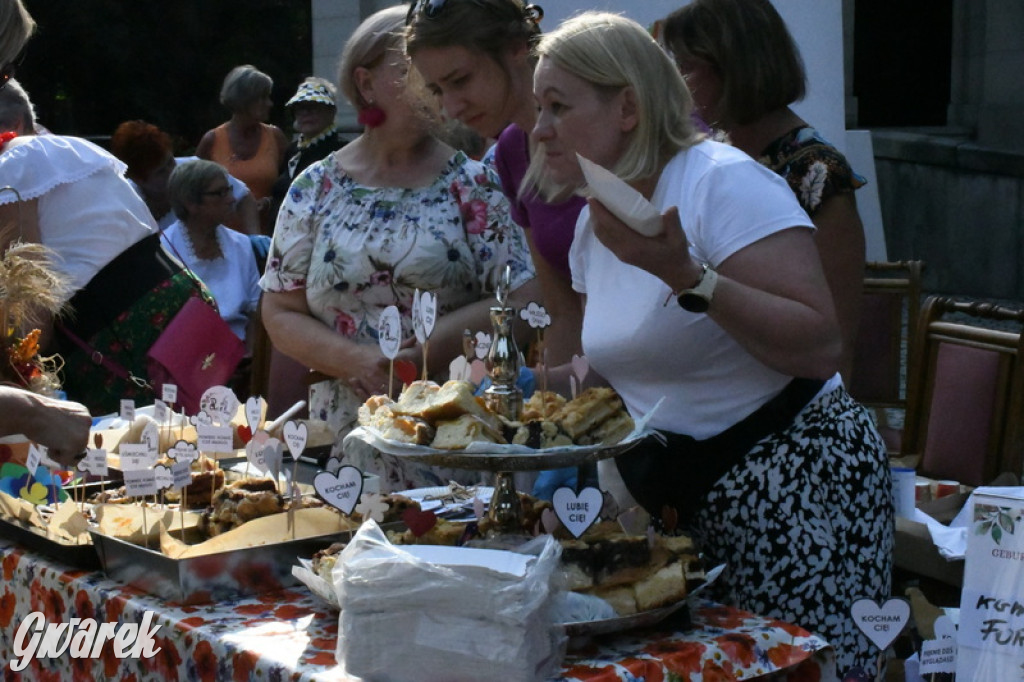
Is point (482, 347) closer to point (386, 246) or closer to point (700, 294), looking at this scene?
point (700, 294)

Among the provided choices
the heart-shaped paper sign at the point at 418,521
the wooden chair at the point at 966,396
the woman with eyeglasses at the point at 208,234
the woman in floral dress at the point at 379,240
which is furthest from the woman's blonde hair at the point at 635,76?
the woman with eyeglasses at the point at 208,234

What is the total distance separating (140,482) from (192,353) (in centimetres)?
124

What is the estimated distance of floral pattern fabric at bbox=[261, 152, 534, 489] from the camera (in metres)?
2.94

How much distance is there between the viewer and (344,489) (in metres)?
1.94

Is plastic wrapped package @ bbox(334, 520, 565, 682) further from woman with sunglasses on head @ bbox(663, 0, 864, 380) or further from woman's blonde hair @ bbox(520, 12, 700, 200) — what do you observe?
woman with sunglasses on head @ bbox(663, 0, 864, 380)

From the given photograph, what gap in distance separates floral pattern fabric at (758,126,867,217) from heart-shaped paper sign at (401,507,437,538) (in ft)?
3.94

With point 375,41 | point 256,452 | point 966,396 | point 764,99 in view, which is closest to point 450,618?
point 256,452

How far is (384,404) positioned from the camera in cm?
196

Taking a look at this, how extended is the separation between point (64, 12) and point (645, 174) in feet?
46.4

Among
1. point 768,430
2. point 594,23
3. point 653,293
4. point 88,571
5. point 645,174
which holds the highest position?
point 594,23

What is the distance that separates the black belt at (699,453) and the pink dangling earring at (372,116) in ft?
4.20

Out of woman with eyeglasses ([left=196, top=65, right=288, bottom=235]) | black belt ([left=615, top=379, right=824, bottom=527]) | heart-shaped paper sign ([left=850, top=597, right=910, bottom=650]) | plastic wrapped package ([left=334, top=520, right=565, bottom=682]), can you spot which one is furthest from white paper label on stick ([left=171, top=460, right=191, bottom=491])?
woman with eyeglasses ([left=196, top=65, right=288, bottom=235])

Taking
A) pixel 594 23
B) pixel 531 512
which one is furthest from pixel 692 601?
pixel 594 23

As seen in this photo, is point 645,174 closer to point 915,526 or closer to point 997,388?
point 915,526
